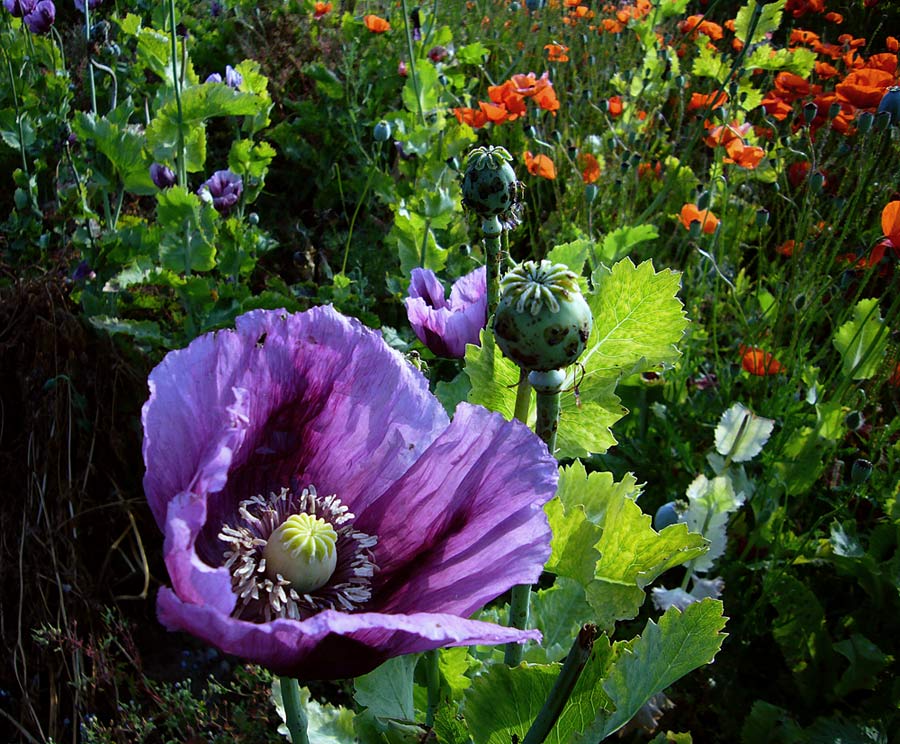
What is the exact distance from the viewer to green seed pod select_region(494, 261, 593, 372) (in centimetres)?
67

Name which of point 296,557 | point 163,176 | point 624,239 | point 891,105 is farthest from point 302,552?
point 891,105

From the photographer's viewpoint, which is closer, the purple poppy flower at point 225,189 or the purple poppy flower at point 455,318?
the purple poppy flower at point 455,318

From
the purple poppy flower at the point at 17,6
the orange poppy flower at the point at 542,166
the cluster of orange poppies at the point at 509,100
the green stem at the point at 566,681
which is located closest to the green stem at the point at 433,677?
the green stem at the point at 566,681

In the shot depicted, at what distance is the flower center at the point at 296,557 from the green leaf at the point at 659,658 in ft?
0.94

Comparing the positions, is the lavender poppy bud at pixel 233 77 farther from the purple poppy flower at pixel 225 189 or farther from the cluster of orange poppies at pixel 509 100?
the cluster of orange poppies at pixel 509 100

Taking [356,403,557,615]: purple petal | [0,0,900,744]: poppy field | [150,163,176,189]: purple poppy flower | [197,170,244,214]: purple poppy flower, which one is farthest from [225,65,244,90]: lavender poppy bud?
[356,403,557,615]: purple petal

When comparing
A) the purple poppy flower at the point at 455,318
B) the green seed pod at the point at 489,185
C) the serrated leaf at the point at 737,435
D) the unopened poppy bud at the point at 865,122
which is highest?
the green seed pod at the point at 489,185

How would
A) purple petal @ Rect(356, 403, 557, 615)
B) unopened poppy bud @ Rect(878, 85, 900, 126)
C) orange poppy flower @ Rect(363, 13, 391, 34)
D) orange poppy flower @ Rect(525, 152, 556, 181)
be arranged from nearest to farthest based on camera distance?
1. purple petal @ Rect(356, 403, 557, 615)
2. unopened poppy bud @ Rect(878, 85, 900, 126)
3. orange poppy flower @ Rect(525, 152, 556, 181)
4. orange poppy flower @ Rect(363, 13, 391, 34)

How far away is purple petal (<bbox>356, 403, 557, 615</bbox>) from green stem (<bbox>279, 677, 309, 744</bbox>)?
13cm

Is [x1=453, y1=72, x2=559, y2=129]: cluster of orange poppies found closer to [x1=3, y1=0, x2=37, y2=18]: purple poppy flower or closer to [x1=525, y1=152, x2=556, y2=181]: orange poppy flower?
[x1=525, y1=152, x2=556, y2=181]: orange poppy flower

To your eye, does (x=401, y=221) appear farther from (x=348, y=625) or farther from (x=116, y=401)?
(x=348, y=625)

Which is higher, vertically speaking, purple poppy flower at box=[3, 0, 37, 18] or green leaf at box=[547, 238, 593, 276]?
green leaf at box=[547, 238, 593, 276]

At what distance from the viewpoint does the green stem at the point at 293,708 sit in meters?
0.72

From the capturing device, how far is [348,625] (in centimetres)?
61
